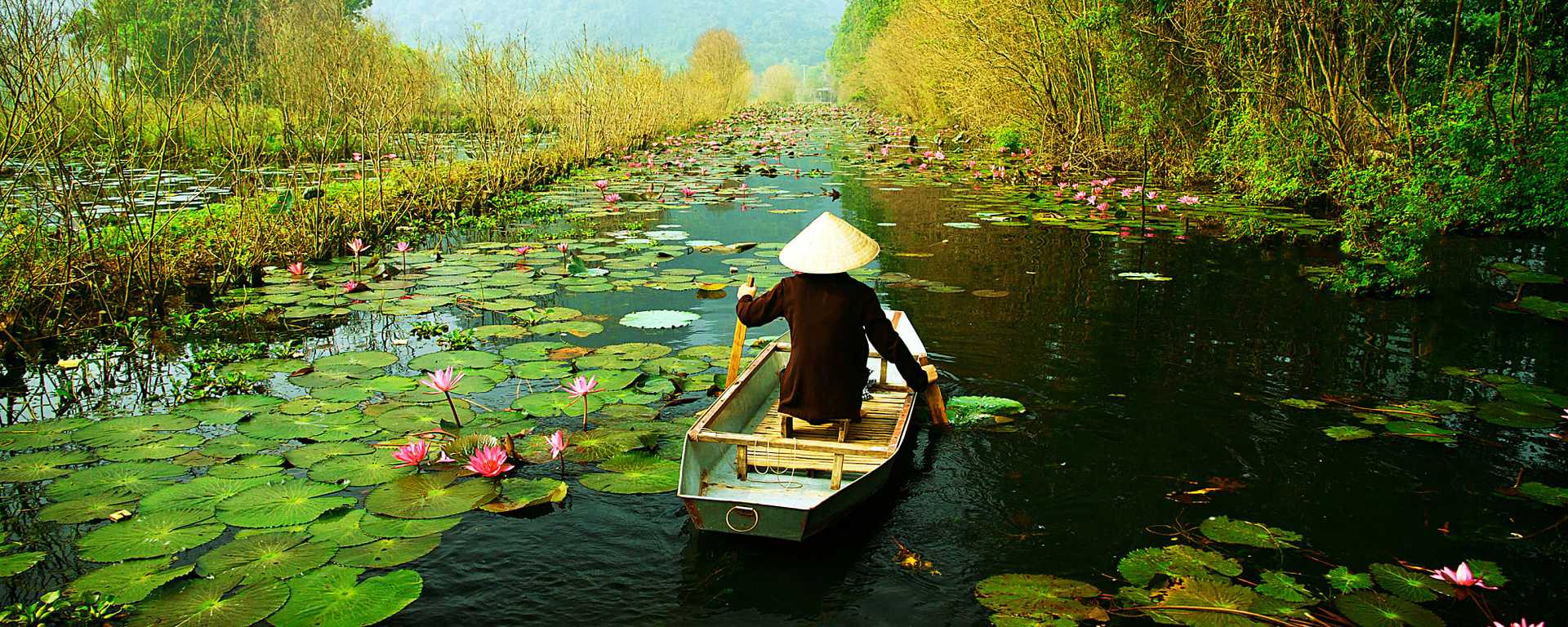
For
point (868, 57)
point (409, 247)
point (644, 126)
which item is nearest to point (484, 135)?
point (409, 247)

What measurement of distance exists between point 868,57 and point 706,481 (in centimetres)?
3878

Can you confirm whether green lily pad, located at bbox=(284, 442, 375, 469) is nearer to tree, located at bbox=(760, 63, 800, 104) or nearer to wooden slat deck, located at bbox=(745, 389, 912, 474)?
wooden slat deck, located at bbox=(745, 389, 912, 474)

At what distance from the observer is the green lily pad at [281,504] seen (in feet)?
9.97

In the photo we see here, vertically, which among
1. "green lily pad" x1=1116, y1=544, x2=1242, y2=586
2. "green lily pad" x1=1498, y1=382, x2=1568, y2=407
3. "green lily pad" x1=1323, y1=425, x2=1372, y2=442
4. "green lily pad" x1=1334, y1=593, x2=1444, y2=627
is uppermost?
"green lily pad" x1=1498, y1=382, x2=1568, y2=407

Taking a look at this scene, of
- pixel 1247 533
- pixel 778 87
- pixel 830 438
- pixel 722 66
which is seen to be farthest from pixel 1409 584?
pixel 778 87

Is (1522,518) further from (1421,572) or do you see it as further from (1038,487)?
(1038,487)

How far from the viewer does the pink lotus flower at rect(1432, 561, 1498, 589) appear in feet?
8.51

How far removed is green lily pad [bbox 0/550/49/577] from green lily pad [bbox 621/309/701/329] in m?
3.28

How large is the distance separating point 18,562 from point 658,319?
3.50m

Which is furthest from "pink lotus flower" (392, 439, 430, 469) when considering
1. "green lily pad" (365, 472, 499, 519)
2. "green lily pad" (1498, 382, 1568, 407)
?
"green lily pad" (1498, 382, 1568, 407)

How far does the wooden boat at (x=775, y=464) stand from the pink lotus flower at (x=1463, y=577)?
1645 millimetres

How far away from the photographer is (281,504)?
3.15m

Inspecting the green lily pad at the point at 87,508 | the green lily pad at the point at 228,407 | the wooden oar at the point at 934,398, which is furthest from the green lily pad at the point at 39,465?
the wooden oar at the point at 934,398

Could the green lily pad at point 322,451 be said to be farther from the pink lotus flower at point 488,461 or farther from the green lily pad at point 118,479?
the pink lotus flower at point 488,461
